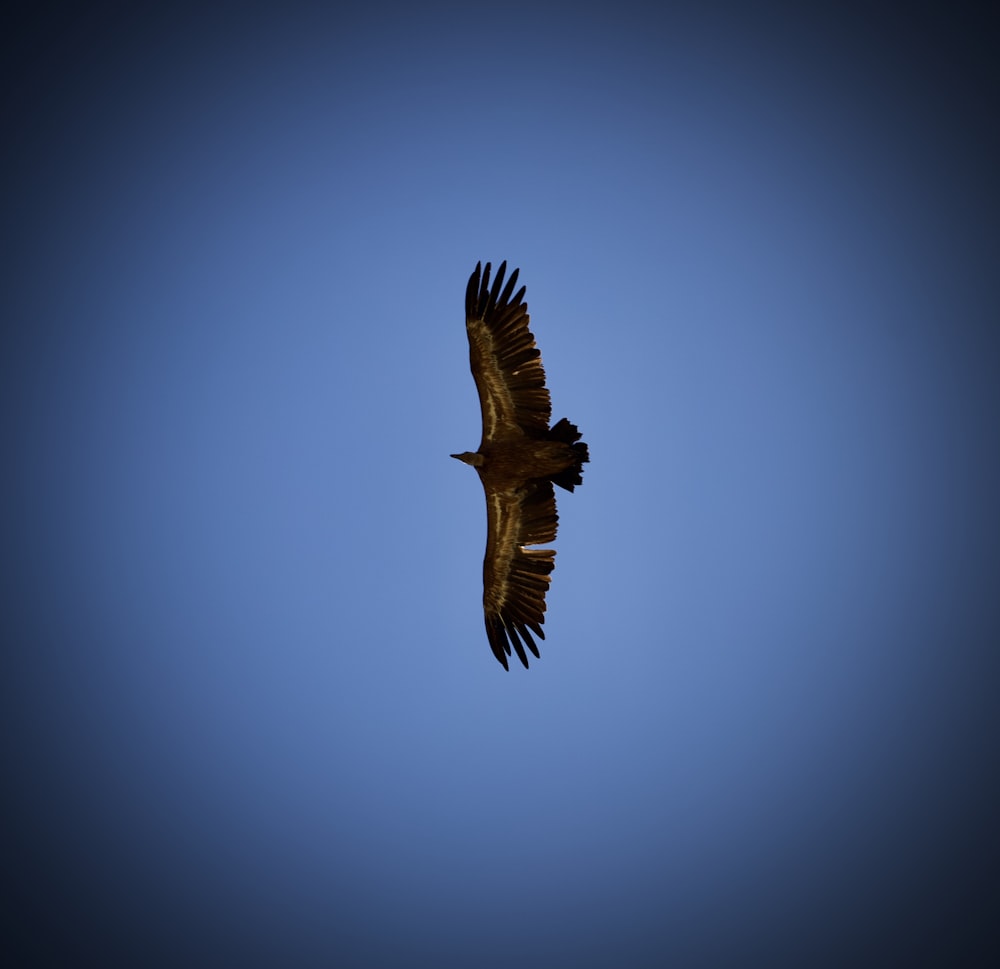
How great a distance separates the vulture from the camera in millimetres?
11102

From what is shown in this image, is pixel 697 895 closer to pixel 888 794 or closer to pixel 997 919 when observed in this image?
pixel 888 794

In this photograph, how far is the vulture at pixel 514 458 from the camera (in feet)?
36.4

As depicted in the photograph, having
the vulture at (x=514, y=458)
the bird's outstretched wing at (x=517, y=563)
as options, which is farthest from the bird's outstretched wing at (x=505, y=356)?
the bird's outstretched wing at (x=517, y=563)

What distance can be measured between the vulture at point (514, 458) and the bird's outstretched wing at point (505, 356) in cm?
2

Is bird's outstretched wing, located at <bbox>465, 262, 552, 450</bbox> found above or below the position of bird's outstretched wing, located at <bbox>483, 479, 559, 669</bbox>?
above

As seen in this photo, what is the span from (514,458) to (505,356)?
5.17 ft

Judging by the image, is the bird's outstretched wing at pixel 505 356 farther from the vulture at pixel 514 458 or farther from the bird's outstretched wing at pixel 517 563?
the bird's outstretched wing at pixel 517 563

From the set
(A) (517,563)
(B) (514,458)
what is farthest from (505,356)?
(A) (517,563)

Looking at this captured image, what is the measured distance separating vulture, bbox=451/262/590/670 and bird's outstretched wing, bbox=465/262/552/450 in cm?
2

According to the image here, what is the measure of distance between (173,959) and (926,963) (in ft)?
166

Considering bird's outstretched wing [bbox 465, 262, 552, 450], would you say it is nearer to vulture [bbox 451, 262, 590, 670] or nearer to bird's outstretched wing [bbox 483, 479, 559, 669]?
vulture [bbox 451, 262, 590, 670]

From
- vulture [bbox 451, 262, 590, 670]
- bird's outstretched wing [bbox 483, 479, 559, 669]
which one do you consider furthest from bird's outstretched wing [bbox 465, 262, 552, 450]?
bird's outstretched wing [bbox 483, 479, 559, 669]

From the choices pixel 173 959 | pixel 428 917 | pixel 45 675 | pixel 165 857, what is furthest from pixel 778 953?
pixel 45 675

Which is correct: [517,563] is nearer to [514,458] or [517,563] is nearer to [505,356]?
[514,458]
